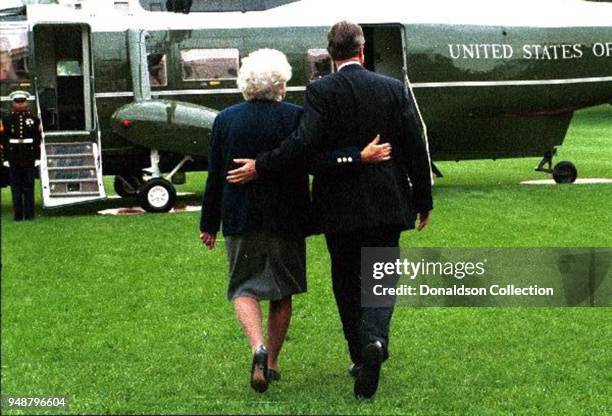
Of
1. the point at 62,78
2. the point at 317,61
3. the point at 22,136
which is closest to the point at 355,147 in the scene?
the point at 22,136

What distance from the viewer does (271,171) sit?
562 cm

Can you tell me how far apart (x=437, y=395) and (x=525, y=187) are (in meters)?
12.6

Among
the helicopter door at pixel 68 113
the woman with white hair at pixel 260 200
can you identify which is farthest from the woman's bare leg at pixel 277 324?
the helicopter door at pixel 68 113

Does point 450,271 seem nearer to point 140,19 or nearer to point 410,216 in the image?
point 410,216

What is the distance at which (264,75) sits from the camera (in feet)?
18.7

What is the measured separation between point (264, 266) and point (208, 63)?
11.2 m

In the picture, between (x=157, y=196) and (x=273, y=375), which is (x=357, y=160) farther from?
(x=157, y=196)

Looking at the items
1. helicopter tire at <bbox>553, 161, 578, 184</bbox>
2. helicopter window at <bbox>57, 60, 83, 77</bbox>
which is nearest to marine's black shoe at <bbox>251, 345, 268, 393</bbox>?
helicopter window at <bbox>57, 60, 83, 77</bbox>

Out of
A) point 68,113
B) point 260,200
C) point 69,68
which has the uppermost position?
point 260,200

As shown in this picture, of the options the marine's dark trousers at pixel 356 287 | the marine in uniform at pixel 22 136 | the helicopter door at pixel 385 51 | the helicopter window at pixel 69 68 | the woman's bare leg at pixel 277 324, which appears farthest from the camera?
the helicopter door at pixel 385 51

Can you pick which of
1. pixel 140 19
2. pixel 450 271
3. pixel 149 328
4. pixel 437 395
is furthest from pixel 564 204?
pixel 437 395

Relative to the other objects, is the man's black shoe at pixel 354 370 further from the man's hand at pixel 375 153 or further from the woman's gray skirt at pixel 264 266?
the man's hand at pixel 375 153

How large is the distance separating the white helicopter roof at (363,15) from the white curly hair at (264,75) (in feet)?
34.7

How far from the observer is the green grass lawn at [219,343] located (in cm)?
548
